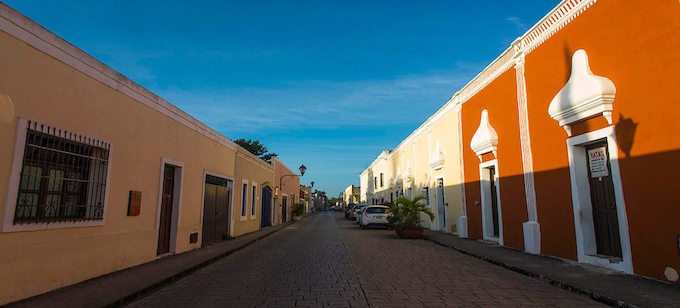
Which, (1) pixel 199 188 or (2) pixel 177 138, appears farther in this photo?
(1) pixel 199 188

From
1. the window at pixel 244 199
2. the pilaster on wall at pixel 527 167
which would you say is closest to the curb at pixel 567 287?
the pilaster on wall at pixel 527 167

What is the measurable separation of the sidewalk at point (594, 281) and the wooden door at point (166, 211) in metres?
8.35

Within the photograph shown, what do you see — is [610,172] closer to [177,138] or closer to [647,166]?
[647,166]

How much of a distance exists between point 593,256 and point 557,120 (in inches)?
122

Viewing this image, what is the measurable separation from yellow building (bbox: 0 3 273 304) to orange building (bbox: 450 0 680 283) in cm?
951

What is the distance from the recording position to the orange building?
6113 millimetres

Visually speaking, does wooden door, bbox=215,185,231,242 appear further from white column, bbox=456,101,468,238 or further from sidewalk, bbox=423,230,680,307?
white column, bbox=456,101,468,238

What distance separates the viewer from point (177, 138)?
1013 cm

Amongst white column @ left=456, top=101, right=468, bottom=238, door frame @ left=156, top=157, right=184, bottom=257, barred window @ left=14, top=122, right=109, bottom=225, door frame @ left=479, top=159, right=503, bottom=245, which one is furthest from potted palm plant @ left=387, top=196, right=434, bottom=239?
barred window @ left=14, top=122, right=109, bottom=225

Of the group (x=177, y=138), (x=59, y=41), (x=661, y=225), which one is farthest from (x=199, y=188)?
(x=661, y=225)

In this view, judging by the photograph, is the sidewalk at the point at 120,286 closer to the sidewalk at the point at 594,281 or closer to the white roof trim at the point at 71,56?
the white roof trim at the point at 71,56

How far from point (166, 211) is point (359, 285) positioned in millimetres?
6336

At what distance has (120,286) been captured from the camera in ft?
19.5

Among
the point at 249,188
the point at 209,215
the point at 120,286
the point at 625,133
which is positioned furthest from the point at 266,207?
the point at 625,133
